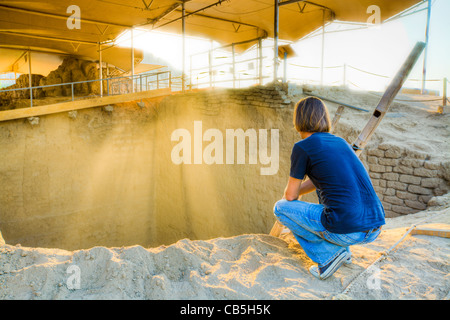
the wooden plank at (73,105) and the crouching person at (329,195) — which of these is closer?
the crouching person at (329,195)

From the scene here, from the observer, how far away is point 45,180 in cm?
955

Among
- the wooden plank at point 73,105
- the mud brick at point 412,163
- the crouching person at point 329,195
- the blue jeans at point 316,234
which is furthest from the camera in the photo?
the wooden plank at point 73,105

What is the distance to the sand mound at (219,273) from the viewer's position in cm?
236

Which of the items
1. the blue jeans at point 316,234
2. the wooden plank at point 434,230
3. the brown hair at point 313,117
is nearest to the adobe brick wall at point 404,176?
the wooden plank at point 434,230

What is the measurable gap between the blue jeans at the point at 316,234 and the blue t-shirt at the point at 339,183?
97 millimetres

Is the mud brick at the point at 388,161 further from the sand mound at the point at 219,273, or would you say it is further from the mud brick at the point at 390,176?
the sand mound at the point at 219,273

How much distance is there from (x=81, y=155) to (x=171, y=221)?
368cm

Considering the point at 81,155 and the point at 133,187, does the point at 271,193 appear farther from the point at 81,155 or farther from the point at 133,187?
the point at 81,155

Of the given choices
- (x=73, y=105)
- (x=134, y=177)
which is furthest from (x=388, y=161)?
(x=73, y=105)

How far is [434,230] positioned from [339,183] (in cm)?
173

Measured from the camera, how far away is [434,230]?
3361 mm

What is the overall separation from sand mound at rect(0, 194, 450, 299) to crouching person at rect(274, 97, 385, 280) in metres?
0.24

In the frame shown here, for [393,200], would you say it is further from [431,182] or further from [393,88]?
[393,88]

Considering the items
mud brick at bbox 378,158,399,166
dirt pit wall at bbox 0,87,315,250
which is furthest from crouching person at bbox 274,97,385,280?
dirt pit wall at bbox 0,87,315,250
